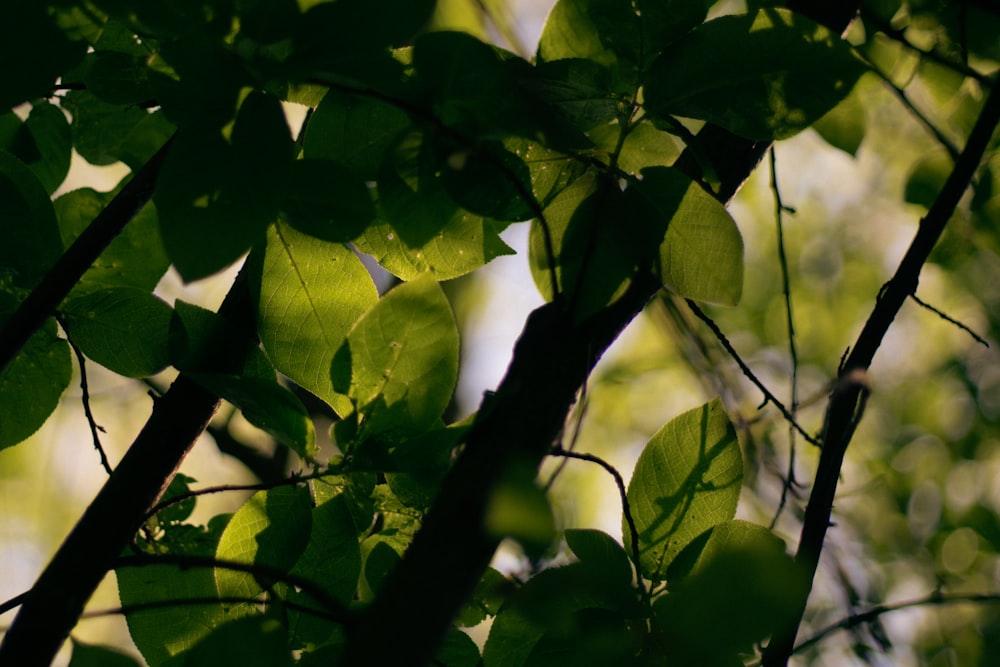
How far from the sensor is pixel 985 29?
43.0 inches

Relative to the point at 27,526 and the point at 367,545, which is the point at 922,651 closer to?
the point at 367,545

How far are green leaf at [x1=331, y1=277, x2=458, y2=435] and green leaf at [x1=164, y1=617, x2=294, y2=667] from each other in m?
0.20

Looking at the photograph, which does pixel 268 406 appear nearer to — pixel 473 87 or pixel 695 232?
pixel 473 87

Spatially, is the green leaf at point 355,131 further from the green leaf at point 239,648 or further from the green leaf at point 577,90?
the green leaf at point 239,648

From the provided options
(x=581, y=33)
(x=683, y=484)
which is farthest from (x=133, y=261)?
(x=683, y=484)

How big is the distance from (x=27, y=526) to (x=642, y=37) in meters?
5.31

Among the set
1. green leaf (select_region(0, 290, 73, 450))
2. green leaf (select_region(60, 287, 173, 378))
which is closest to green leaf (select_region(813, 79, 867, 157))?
green leaf (select_region(60, 287, 173, 378))

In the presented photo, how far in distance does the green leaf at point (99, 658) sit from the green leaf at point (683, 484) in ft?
1.55

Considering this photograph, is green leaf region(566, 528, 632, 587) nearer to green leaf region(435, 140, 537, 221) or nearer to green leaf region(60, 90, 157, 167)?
green leaf region(435, 140, 537, 221)

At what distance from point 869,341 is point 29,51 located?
2.65 ft

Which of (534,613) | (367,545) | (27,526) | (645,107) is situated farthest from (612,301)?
(27,526)

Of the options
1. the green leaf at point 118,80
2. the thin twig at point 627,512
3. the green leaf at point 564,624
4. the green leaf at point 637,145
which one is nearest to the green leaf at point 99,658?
the green leaf at point 564,624

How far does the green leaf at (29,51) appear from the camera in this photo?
0.55 meters

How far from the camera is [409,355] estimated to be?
0.69m
